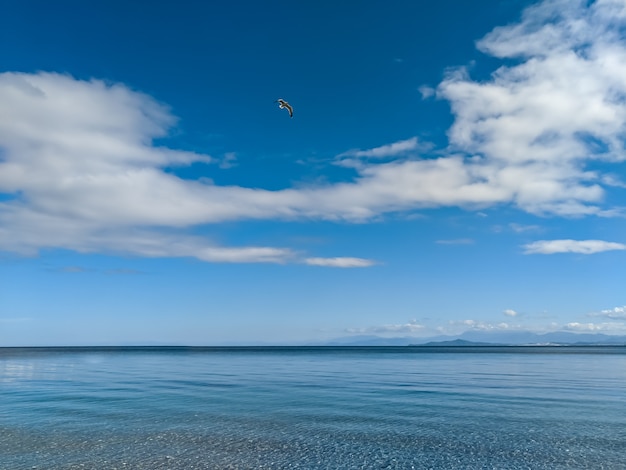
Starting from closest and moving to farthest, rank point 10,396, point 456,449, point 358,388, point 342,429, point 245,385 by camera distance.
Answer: point 456,449 < point 342,429 < point 10,396 < point 358,388 < point 245,385

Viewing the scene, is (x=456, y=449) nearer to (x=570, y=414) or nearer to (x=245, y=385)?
(x=570, y=414)

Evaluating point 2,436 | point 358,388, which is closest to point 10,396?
point 2,436

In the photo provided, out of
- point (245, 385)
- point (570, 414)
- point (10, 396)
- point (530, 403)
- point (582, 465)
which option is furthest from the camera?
point (245, 385)

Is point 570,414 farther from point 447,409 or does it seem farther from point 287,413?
point 287,413

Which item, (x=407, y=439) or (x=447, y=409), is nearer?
(x=407, y=439)

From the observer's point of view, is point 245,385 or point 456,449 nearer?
point 456,449

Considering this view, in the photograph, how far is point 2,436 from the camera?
23031mm

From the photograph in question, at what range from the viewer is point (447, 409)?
96.9ft

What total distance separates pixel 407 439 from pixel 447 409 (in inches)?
344

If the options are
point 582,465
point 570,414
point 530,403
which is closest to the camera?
point 582,465

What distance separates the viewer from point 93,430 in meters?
24.4

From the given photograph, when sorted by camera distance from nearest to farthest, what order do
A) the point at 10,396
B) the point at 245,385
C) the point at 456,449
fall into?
1. the point at 456,449
2. the point at 10,396
3. the point at 245,385

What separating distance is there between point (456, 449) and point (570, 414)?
11.9 meters

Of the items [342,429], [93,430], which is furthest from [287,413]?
[93,430]
